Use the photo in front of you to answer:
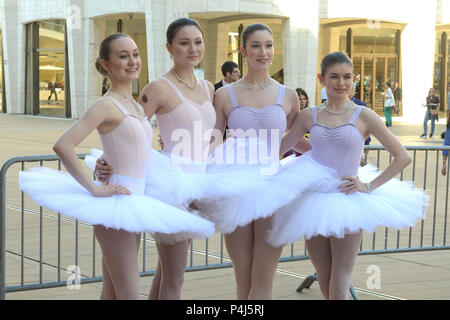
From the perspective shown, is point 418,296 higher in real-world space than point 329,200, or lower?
lower

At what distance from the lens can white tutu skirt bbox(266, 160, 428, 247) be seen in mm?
3979

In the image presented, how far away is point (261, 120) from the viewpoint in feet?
14.0

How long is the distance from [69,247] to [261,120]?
416cm

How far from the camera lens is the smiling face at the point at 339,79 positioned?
425cm

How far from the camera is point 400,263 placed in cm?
726

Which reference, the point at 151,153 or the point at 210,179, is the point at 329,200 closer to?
the point at 210,179

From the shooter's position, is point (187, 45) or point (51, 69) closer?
point (187, 45)

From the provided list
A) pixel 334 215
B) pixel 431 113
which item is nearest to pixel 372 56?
pixel 431 113

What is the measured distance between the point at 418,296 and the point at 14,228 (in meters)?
5.02

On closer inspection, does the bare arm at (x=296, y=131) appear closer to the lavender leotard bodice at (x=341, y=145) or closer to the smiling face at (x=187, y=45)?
the lavender leotard bodice at (x=341, y=145)

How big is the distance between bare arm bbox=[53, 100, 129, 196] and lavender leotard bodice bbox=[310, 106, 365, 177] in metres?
1.24

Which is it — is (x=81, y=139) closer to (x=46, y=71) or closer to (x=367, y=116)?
(x=367, y=116)

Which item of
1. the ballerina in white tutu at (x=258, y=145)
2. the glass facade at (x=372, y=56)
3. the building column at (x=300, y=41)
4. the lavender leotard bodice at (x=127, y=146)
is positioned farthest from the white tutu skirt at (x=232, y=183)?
the glass facade at (x=372, y=56)

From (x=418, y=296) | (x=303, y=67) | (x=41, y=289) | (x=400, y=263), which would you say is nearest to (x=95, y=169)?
(x=41, y=289)
